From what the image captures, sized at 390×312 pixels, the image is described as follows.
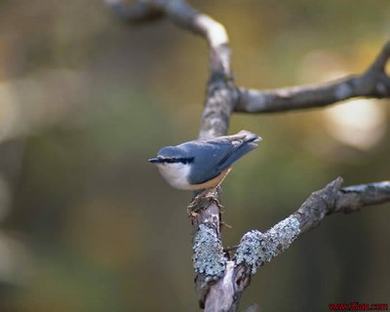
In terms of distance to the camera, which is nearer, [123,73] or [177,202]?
[177,202]

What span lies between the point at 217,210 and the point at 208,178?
170 millimetres

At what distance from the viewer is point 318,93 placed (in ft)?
9.03

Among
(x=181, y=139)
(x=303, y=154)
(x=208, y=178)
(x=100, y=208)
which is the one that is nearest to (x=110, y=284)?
(x=100, y=208)

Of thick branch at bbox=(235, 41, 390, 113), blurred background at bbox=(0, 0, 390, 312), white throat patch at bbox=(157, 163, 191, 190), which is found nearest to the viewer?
white throat patch at bbox=(157, 163, 191, 190)

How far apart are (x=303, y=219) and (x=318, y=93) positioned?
3.20 feet

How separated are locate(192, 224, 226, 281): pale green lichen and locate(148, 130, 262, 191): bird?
1.25ft

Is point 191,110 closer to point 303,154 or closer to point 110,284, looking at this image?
point 303,154

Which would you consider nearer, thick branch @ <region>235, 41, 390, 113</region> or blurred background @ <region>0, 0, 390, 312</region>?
thick branch @ <region>235, 41, 390, 113</region>

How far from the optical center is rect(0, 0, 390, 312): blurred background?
3652 mm

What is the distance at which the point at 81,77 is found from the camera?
4750 mm

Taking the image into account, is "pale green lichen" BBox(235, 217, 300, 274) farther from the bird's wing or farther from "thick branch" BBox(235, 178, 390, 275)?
the bird's wing

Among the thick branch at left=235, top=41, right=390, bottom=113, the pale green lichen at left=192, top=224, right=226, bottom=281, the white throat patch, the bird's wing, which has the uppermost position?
the thick branch at left=235, top=41, right=390, bottom=113

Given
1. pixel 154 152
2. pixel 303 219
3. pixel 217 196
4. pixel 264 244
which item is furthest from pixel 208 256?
pixel 154 152

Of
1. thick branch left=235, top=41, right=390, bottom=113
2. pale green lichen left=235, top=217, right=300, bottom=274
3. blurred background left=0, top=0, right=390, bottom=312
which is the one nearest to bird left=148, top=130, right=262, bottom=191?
thick branch left=235, top=41, right=390, bottom=113
